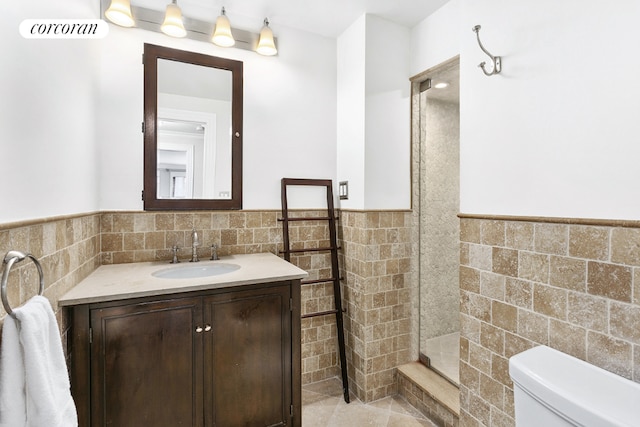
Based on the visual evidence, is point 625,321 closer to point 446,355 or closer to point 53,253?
point 446,355

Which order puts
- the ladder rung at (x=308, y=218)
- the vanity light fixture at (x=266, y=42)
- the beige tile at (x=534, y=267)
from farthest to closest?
the ladder rung at (x=308, y=218), the vanity light fixture at (x=266, y=42), the beige tile at (x=534, y=267)

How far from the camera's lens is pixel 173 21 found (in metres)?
1.80

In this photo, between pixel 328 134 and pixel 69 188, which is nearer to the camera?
pixel 69 188

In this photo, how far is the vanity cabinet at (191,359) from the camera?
127cm

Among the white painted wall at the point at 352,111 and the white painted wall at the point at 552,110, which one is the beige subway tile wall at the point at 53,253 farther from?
the white painted wall at the point at 552,110

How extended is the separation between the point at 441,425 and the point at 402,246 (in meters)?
1.09

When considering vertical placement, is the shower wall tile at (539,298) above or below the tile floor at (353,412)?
above

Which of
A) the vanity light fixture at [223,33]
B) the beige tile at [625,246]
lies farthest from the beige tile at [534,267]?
the vanity light fixture at [223,33]

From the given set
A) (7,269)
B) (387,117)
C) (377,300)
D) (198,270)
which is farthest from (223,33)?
(377,300)

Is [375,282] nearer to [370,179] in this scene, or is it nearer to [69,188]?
[370,179]

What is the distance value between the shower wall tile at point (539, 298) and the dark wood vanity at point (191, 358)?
2.96 feet

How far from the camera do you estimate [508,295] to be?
135 cm

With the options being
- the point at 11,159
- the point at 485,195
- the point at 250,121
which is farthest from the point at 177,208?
the point at 485,195

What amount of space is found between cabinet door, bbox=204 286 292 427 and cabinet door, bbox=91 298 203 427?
0.24 feet
